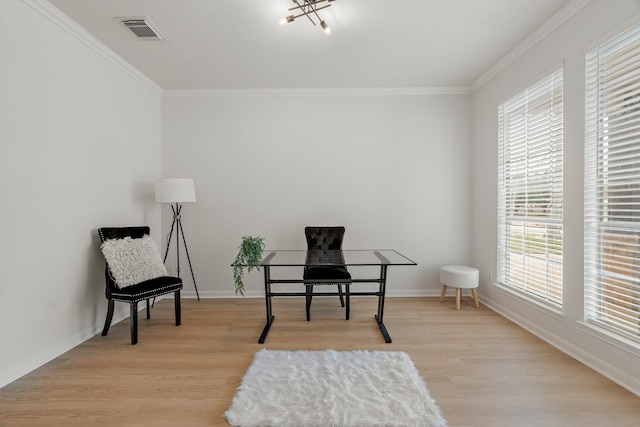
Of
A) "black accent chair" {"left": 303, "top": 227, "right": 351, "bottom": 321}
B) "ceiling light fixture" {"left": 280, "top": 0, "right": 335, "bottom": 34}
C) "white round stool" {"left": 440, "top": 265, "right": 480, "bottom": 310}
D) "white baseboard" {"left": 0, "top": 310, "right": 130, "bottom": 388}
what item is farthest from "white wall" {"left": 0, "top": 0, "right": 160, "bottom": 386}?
"white round stool" {"left": 440, "top": 265, "right": 480, "bottom": 310}

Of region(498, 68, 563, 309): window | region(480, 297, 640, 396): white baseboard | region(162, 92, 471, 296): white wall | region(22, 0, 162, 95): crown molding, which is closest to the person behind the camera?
region(480, 297, 640, 396): white baseboard

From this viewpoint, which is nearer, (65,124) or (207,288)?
(65,124)

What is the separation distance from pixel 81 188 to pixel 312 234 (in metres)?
2.37

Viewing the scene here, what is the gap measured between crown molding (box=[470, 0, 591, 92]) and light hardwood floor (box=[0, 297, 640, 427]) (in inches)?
109

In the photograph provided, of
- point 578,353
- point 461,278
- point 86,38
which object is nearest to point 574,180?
point 578,353

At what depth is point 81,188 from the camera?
278cm

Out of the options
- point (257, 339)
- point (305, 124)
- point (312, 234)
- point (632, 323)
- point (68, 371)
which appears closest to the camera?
point (632, 323)

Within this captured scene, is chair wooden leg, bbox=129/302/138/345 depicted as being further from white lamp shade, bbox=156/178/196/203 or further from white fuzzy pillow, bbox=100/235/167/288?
white lamp shade, bbox=156/178/196/203

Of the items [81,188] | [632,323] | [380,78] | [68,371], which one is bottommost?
[68,371]

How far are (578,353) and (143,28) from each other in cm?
457

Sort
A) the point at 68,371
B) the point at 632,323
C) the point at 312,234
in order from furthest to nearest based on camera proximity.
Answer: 1. the point at 312,234
2. the point at 68,371
3. the point at 632,323

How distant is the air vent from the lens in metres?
2.59

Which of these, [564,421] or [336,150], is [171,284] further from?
[564,421]

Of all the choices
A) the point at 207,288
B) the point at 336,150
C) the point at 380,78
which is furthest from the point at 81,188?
the point at 380,78
